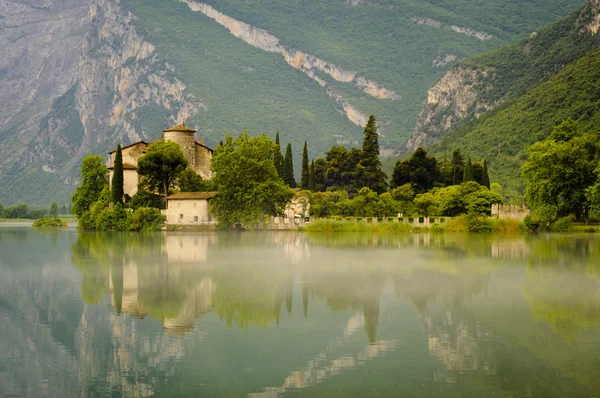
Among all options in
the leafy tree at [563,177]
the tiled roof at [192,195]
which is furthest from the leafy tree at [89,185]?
the leafy tree at [563,177]

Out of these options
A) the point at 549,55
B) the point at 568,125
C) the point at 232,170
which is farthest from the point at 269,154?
the point at 549,55

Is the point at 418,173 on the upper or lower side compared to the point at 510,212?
upper

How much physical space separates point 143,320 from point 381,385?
22.9 feet

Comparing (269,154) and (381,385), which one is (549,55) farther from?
(381,385)

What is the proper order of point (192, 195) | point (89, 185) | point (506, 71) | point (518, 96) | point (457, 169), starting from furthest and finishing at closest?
point (506, 71), point (518, 96), point (457, 169), point (89, 185), point (192, 195)

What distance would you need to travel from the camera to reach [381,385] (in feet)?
44.4

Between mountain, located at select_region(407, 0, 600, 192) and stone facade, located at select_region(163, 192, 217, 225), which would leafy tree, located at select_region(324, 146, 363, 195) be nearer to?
stone facade, located at select_region(163, 192, 217, 225)

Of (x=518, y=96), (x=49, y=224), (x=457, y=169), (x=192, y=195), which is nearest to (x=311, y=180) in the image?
(x=457, y=169)

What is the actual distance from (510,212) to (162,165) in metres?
27.0

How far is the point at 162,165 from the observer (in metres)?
69.4

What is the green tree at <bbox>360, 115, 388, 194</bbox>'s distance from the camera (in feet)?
261

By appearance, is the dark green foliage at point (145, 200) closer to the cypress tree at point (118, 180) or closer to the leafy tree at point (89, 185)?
the cypress tree at point (118, 180)

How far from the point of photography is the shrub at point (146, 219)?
6662 cm

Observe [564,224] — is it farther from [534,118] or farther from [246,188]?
[534,118]
